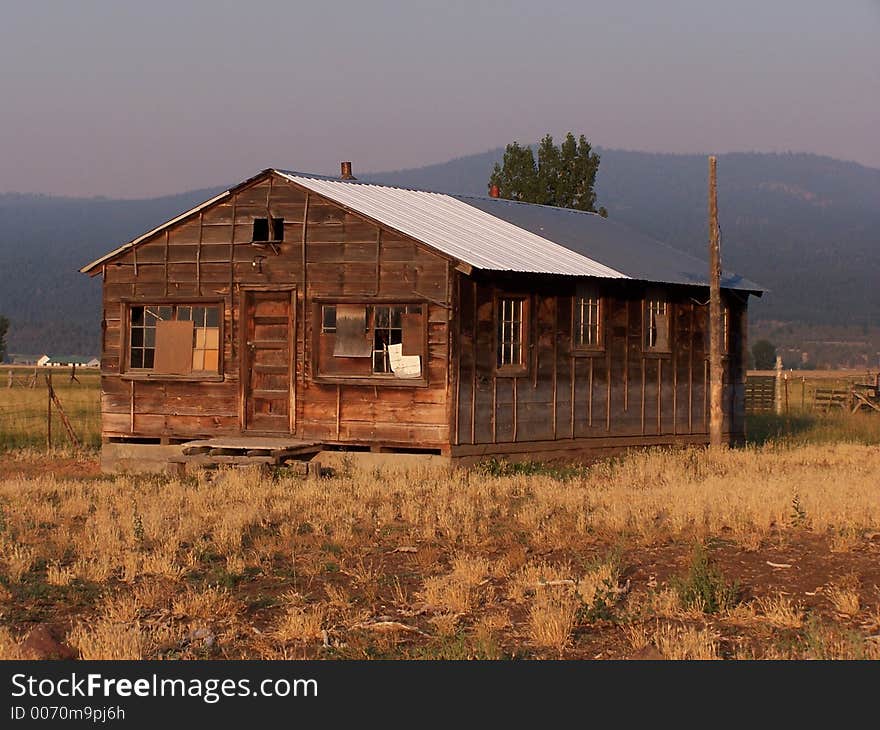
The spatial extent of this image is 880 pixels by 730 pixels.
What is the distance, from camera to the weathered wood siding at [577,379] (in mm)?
23953

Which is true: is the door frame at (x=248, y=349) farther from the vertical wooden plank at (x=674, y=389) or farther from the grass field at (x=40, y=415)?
the vertical wooden plank at (x=674, y=389)

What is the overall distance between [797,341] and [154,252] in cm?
16472

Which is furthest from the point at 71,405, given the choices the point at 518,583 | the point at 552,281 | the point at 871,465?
the point at 518,583

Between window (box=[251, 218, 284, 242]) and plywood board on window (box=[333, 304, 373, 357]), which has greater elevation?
window (box=[251, 218, 284, 242])

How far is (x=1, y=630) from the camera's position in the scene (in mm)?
11539

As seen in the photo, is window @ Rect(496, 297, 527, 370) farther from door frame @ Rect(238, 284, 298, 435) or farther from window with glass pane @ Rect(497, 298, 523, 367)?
door frame @ Rect(238, 284, 298, 435)

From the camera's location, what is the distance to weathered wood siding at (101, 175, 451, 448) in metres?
23.8

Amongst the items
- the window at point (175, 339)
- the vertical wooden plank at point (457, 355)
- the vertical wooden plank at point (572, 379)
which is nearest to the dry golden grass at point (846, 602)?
the vertical wooden plank at point (457, 355)

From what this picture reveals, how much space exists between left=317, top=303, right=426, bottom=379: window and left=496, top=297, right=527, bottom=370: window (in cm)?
155

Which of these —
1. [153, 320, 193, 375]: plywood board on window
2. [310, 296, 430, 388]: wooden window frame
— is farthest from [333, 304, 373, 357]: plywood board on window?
[153, 320, 193, 375]: plywood board on window

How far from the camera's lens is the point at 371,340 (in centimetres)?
2428

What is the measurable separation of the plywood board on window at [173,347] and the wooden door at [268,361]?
4.03ft

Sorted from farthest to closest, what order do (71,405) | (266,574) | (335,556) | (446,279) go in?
(71,405) → (446,279) → (335,556) → (266,574)

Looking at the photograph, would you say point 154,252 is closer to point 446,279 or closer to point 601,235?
point 446,279
